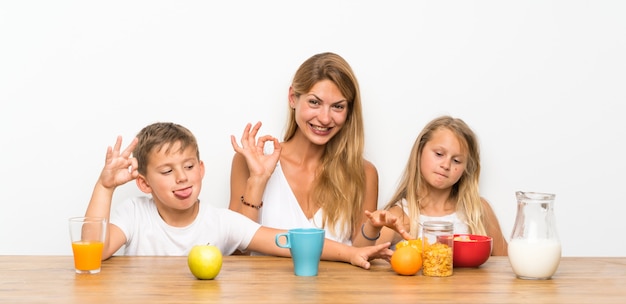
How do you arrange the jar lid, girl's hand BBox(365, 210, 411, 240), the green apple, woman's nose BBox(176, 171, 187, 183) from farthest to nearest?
woman's nose BBox(176, 171, 187, 183), girl's hand BBox(365, 210, 411, 240), the jar lid, the green apple

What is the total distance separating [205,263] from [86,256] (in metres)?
0.29

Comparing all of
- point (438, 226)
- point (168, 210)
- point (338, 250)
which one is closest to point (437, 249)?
point (438, 226)

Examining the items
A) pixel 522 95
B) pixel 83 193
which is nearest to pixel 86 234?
pixel 83 193

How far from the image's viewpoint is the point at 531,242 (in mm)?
1807

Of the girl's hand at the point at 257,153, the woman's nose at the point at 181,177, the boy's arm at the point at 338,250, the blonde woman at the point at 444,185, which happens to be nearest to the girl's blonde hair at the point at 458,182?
the blonde woman at the point at 444,185

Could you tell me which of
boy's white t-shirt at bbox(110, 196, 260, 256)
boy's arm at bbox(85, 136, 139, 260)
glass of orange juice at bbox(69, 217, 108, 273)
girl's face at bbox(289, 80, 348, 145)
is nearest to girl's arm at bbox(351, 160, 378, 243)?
girl's face at bbox(289, 80, 348, 145)

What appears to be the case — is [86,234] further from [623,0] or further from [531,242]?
[623,0]

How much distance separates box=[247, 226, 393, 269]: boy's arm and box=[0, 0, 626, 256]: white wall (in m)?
0.58

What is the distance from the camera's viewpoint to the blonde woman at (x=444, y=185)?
2.60 meters

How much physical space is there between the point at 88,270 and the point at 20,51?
1.18 metres

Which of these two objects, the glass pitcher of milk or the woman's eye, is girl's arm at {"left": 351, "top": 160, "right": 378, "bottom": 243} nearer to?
the woman's eye

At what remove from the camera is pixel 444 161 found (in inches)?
102

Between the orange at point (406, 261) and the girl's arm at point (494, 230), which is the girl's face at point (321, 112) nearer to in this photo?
the girl's arm at point (494, 230)

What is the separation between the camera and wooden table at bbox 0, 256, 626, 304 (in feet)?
5.29
